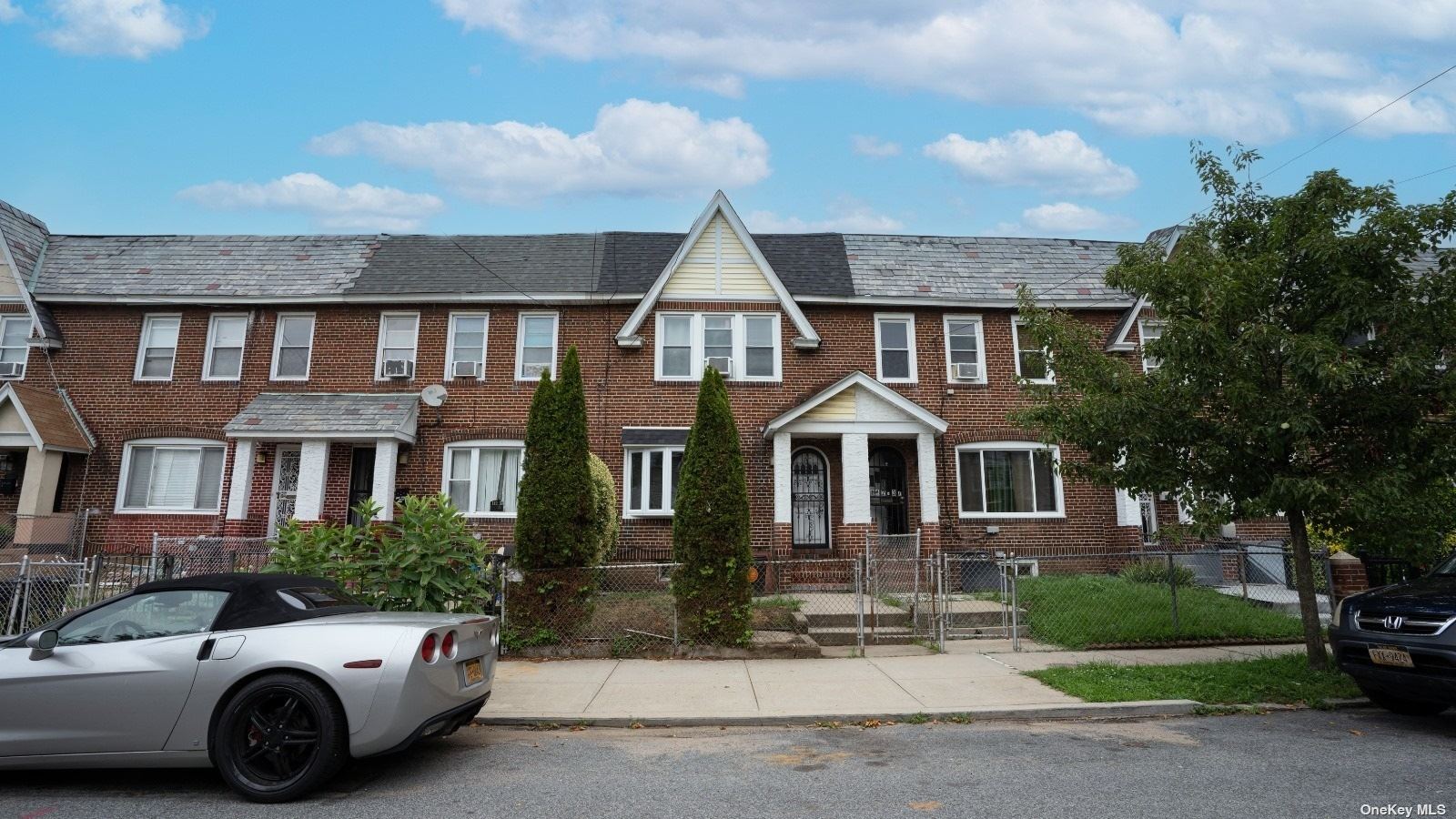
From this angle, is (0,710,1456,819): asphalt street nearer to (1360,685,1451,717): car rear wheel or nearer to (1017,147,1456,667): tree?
(1360,685,1451,717): car rear wheel

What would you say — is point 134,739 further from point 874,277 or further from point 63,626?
point 874,277

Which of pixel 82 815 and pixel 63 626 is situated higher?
pixel 63 626

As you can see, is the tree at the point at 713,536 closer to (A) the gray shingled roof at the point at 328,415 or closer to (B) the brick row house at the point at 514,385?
(B) the brick row house at the point at 514,385

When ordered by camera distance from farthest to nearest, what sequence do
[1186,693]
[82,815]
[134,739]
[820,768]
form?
1. [1186,693]
2. [820,768]
3. [134,739]
4. [82,815]

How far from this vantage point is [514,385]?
16141 mm

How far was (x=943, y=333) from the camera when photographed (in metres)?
16.7

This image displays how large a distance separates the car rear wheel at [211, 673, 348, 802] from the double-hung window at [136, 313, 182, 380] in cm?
1463

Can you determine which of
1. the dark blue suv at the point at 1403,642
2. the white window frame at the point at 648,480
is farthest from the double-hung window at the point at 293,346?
the dark blue suv at the point at 1403,642

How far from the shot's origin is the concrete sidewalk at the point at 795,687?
6.82 meters

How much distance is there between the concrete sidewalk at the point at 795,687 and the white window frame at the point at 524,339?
27.5ft

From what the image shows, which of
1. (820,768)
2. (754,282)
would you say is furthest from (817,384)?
(820,768)

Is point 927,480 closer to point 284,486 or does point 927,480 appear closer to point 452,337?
point 452,337

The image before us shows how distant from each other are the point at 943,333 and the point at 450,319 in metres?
10.6

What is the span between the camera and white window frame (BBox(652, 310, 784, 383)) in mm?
16125
